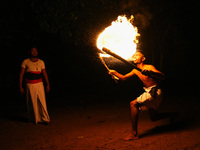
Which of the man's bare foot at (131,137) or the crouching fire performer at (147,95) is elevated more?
the crouching fire performer at (147,95)

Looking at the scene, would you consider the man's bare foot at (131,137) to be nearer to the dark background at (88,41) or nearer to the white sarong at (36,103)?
the white sarong at (36,103)

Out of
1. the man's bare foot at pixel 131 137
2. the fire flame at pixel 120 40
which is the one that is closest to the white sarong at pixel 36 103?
the fire flame at pixel 120 40

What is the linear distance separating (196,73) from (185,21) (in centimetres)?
437

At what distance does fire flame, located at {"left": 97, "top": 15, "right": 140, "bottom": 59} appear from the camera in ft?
21.3

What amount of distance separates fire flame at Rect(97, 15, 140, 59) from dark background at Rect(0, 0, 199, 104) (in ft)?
13.9

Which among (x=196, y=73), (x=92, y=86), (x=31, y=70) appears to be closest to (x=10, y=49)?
(x=92, y=86)

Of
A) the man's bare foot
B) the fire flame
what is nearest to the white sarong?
the fire flame

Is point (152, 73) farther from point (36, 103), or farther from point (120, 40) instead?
point (36, 103)

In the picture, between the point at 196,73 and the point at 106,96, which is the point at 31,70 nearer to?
the point at 106,96

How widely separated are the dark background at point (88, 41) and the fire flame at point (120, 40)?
166 inches

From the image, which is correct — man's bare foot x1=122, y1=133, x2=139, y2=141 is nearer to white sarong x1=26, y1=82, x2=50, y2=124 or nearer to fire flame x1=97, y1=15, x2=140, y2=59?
fire flame x1=97, y1=15, x2=140, y2=59

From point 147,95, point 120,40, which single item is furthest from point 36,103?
point 147,95

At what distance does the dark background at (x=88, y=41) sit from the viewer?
38.0 ft

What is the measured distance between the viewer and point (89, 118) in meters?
8.81
